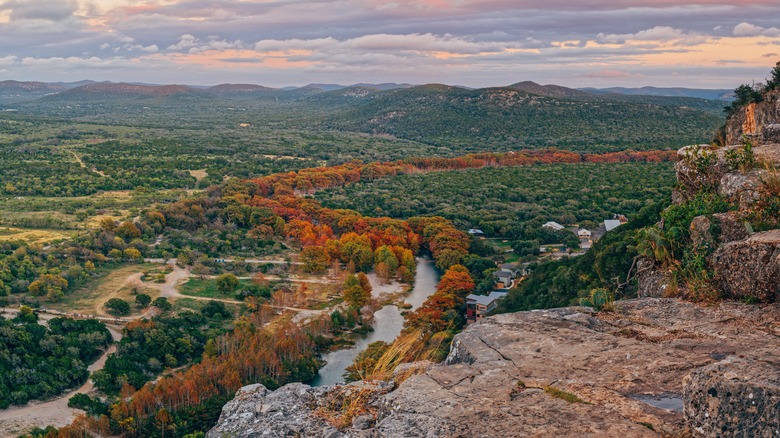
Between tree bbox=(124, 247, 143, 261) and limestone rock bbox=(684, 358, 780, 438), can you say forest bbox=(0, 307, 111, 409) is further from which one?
limestone rock bbox=(684, 358, 780, 438)

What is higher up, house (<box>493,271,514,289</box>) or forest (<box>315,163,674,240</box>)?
forest (<box>315,163,674,240</box>)

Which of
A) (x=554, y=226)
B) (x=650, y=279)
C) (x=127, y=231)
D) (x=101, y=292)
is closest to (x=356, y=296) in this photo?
(x=101, y=292)

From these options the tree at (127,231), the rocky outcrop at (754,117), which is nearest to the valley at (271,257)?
the tree at (127,231)

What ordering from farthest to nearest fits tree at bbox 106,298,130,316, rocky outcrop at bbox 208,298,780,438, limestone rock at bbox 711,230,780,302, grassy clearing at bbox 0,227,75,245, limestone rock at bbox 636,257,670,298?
grassy clearing at bbox 0,227,75,245 < tree at bbox 106,298,130,316 < limestone rock at bbox 636,257,670,298 < limestone rock at bbox 711,230,780,302 < rocky outcrop at bbox 208,298,780,438

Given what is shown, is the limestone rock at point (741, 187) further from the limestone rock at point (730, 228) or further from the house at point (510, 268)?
the house at point (510, 268)

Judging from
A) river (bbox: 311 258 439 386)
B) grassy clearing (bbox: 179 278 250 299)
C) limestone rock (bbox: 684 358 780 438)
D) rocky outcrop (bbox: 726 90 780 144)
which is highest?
rocky outcrop (bbox: 726 90 780 144)

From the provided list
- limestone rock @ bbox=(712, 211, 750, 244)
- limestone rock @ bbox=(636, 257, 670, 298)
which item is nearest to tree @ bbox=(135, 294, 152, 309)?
limestone rock @ bbox=(636, 257, 670, 298)

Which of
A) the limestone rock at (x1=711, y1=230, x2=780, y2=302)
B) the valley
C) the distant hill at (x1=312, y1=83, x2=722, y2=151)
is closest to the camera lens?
the limestone rock at (x1=711, y1=230, x2=780, y2=302)

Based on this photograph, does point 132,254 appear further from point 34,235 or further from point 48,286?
point 34,235
